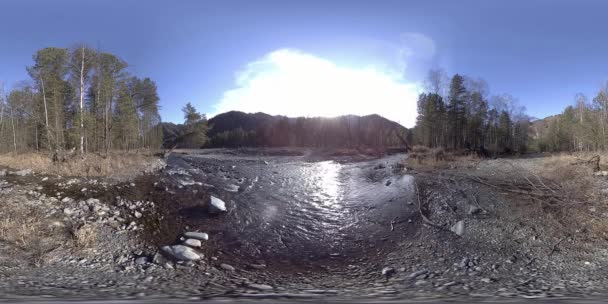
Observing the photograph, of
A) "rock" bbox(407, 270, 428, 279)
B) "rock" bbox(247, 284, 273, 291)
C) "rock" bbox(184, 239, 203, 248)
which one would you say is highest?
"rock" bbox(184, 239, 203, 248)

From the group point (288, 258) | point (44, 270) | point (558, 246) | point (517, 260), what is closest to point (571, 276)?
point (517, 260)

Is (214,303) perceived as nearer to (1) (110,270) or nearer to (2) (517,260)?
(1) (110,270)

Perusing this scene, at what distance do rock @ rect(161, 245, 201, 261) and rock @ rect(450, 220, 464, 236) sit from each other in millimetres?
5549

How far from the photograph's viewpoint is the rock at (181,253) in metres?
5.88

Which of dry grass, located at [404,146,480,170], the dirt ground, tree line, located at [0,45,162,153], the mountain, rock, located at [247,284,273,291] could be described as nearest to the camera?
the dirt ground

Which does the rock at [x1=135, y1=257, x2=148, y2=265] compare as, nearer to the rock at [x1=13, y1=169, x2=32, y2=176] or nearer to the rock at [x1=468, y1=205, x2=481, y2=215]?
the rock at [x1=468, y1=205, x2=481, y2=215]

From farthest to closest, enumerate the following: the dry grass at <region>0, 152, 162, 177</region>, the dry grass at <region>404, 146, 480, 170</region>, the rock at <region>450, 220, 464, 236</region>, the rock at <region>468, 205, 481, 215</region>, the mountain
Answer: the mountain, the dry grass at <region>404, 146, 480, 170</region>, the dry grass at <region>0, 152, 162, 177</region>, the rock at <region>468, 205, 481, 215</region>, the rock at <region>450, 220, 464, 236</region>

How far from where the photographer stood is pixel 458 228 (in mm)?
7438

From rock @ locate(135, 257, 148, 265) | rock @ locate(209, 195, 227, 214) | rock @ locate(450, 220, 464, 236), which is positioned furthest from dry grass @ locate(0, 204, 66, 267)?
rock @ locate(450, 220, 464, 236)

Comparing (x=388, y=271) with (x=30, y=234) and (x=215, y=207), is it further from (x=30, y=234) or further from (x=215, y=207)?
(x=30, y=234)

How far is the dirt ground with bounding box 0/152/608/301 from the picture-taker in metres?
4.75

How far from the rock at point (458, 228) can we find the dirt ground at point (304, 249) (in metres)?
0.04

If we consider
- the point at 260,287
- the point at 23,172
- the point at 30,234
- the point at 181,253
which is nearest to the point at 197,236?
the point at 181,253

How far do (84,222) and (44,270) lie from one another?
2032mm
